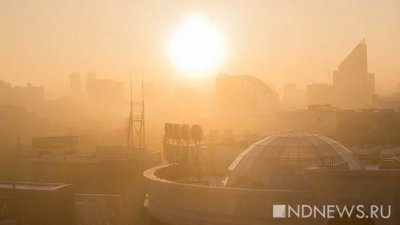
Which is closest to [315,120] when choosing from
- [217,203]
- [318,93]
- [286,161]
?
[286,161]

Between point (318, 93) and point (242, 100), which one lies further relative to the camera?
point (318, 93)

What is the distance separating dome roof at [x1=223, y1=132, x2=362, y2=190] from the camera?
2908 cm

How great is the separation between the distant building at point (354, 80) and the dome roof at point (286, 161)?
140 m

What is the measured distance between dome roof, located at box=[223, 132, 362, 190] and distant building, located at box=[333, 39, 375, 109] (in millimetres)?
139741

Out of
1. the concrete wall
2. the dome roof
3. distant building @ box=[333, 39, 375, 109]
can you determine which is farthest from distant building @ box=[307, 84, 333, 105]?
the concrete wall

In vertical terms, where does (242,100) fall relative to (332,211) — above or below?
above

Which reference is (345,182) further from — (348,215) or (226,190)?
(226,190)

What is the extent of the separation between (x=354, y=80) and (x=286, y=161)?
15594cm

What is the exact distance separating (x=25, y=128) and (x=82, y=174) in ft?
237

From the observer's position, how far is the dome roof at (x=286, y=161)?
29.1 m

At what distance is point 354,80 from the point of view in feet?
580

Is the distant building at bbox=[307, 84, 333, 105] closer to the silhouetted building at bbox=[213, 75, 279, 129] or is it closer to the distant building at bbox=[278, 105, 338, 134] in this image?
the silhouetted building at bbox=[213, 75, 279, 129]

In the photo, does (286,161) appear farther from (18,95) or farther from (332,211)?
(18,95)

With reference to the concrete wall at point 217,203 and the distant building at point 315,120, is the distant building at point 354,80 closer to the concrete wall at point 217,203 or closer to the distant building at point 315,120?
the distant building at point 315,120
